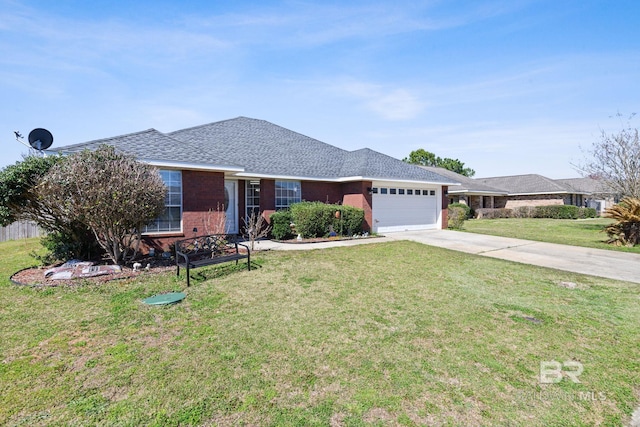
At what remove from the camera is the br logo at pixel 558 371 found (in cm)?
346

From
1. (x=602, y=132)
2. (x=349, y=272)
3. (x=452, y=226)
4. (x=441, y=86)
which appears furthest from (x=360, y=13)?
(x=602, y=132)

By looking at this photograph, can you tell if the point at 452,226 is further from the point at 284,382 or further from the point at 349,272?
the point at 284,382

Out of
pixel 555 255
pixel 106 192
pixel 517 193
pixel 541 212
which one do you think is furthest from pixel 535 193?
pixel 106 192

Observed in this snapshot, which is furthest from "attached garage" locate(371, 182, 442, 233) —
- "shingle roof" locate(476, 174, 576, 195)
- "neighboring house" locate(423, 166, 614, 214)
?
"shingle roof" locate(476, 174, 576, 195)

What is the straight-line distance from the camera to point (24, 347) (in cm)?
402

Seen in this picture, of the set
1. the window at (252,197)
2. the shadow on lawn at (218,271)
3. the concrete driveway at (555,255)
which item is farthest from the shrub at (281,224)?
the concrete driveway at (555,255)

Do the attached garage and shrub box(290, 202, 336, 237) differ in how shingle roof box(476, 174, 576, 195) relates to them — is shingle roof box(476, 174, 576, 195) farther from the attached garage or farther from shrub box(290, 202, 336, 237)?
shrub box(290, 202, 336, 237)

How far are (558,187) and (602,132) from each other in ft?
45.7

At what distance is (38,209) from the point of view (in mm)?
7578

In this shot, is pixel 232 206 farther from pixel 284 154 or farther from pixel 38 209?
pixel 38 209

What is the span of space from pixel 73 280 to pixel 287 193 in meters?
8.73

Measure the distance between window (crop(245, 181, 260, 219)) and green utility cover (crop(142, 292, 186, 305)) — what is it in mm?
7742

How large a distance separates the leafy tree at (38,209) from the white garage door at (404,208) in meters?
12.0

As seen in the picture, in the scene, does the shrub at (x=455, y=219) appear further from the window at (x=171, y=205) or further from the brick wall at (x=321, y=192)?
the window at (x=171, y=205)
